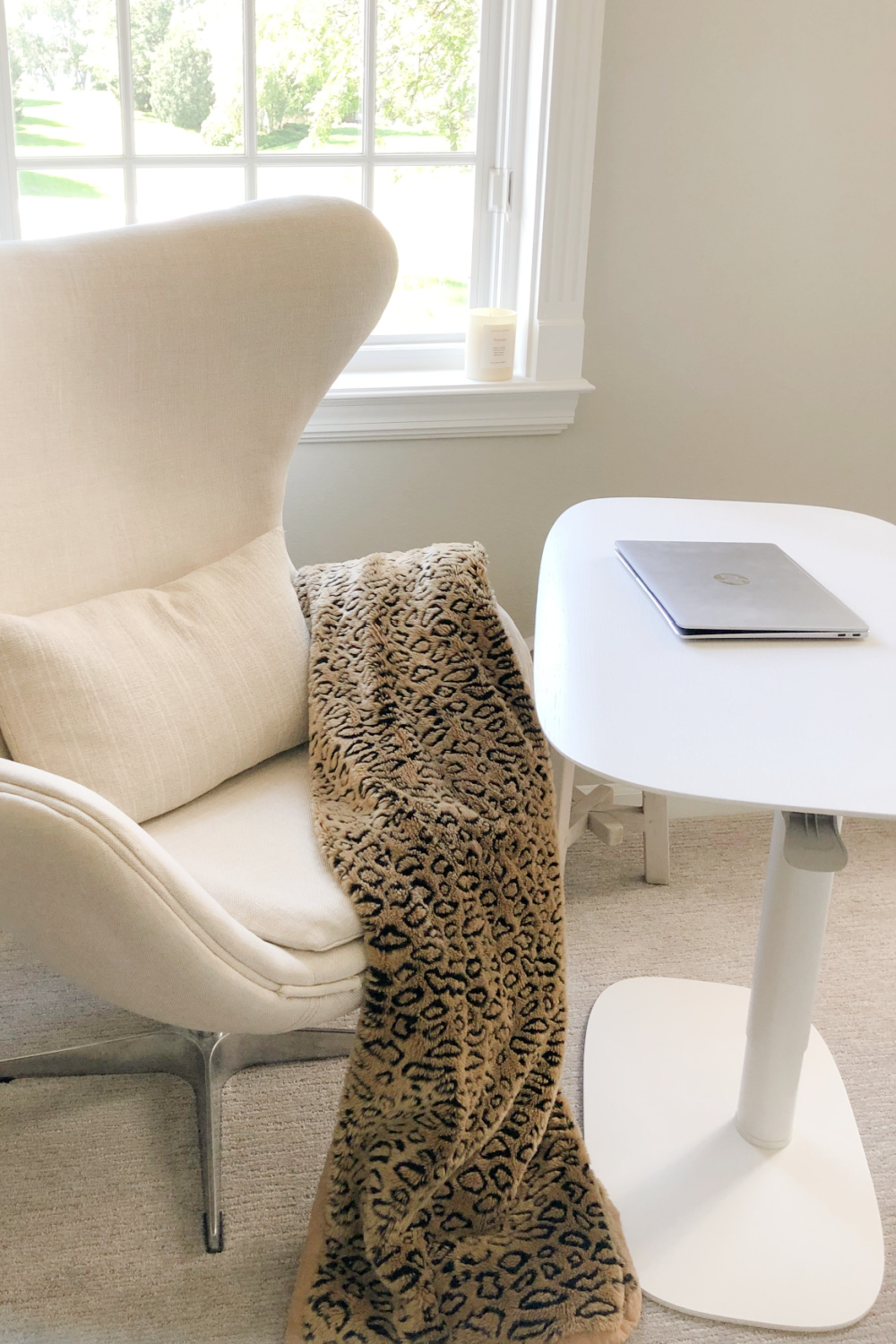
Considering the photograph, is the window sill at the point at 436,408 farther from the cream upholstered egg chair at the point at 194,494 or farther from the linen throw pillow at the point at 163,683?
the linen throw pillow at the point at 163,683

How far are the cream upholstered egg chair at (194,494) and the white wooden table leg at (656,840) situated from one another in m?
0.58

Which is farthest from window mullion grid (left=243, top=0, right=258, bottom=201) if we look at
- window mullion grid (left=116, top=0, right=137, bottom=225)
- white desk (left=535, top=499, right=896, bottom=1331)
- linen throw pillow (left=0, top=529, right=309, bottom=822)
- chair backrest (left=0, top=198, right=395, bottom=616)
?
white desk (left=535, top=499, right=896, bottom=1331)

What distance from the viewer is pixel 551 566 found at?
1.40 metres

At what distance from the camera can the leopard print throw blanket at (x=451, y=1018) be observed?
1.23 meters

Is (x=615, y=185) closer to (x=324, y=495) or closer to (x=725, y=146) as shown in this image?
(x=725, y=146)

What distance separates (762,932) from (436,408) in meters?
1.03

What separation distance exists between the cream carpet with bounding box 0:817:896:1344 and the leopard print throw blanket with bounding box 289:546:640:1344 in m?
0.11

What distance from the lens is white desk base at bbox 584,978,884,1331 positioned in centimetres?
Result: 131

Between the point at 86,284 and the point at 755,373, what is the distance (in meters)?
1.17

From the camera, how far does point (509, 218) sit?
203 cm

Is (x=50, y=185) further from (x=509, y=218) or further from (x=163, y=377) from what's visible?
(x=509, y=218)

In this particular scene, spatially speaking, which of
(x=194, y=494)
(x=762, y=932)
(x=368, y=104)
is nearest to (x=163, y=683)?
(x=194, y=494)

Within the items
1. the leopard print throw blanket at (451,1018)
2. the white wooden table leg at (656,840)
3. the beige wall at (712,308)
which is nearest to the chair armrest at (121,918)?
the leopard print throw blanket at (451,1018)

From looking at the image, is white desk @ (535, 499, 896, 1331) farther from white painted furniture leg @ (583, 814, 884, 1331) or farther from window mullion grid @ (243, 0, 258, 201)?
window mullion grid @ (243, 0, 258, 201)
